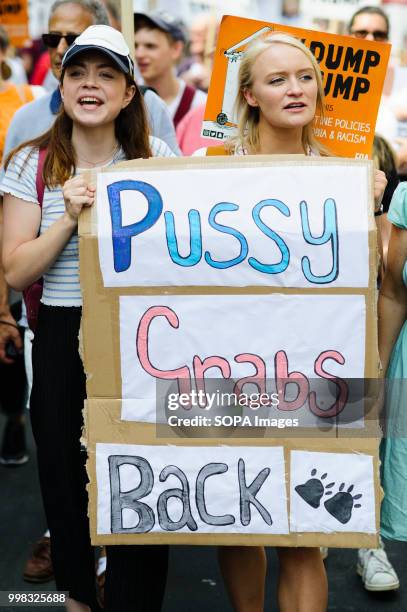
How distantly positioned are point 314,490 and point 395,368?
471 millimetres

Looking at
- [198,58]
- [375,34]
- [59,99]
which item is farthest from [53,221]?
[198,58]

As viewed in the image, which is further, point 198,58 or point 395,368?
point 198,58

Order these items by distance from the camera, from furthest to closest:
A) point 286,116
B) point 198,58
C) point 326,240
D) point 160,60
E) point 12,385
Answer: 1. point 198,58
2. point 160,60
3. point 12,385
4. point 286,116
5. point 326,240

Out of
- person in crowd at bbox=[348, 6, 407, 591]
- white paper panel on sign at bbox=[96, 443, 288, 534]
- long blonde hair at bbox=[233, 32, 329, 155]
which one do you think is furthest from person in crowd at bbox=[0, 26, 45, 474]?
white paper panel on sign at bbox=[96, 443, 288, 534]

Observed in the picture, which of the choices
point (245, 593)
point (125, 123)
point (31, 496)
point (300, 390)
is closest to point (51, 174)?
point (125, 123)

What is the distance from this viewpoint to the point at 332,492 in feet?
8.71

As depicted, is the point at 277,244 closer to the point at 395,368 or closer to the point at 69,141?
the point at 395,368

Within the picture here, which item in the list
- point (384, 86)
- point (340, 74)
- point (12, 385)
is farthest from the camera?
point (384, 86)

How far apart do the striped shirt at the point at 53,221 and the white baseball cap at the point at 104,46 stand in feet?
1.08

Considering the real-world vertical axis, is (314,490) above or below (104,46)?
below

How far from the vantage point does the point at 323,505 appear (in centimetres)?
266

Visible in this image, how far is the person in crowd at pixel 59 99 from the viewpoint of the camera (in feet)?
13.1

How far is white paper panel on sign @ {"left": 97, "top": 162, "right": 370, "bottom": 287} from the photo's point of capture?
2600 millimetres

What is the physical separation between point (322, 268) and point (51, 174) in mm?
846
